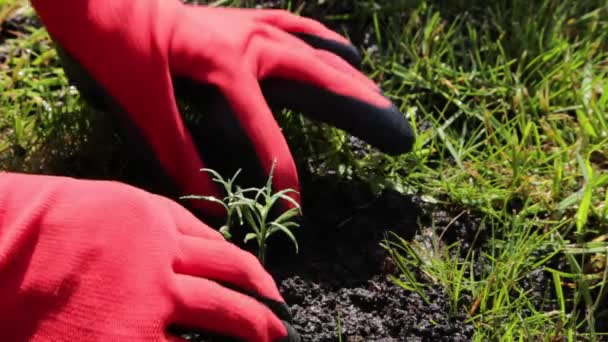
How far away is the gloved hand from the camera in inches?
70.9

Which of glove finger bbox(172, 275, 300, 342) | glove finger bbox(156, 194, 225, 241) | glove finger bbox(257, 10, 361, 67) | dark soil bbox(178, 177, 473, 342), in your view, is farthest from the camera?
glove finger bbox(257, 10, 361, 67)

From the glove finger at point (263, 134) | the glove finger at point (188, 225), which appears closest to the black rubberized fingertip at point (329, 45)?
the glove finger at point (263, 134)

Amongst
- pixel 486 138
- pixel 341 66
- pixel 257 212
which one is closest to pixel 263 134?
pixel 257 212

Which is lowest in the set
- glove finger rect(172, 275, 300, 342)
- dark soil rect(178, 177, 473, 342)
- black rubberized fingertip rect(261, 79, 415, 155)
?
dark soil rect(178, 177, 473, 342)

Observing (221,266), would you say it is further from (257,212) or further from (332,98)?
(332,98)

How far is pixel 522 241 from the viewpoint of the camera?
1840 mm

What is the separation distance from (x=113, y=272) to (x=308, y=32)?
0.90m

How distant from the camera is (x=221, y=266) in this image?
1.47m

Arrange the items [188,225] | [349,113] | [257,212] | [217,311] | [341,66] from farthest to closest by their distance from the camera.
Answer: [341,66] → [349,113] → [257,212] → [188,225] → [217,311]

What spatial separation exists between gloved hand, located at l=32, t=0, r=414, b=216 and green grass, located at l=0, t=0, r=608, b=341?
18cm

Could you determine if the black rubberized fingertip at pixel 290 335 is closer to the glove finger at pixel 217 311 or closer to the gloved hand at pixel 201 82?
the glove finger at pixel 217 311

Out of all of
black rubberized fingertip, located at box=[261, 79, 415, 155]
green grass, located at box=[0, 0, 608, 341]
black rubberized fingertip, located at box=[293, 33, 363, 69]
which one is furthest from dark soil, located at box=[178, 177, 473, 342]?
black rubberized fingertip, located at box=[293, 33, 363, 69]

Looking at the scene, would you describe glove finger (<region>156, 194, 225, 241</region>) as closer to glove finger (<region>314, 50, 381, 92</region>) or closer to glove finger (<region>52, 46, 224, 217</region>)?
glove finger (<region>52, 46, 224, 217</region>)

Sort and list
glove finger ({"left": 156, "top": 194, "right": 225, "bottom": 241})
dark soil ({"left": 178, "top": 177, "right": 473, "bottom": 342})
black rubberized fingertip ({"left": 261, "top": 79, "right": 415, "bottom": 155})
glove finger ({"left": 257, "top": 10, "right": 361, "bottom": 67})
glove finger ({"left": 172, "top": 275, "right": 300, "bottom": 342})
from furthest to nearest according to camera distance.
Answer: glove finger ({"left": 257, "top": 10, "right": 361, "bottom": 67})
black rubberized fingertip ({"left": 261, "top": 79, "right": 415, "bottom": 155})
dark soil ({"left": 178, "top": 177, "right": 473, "bottom": 342})
glove finger ({"left": 156, "top": 194, "right": 225, "bottom": 241})
glove finger ({"left": 172, "top": 275, "right": 300, "bottom": 342})
